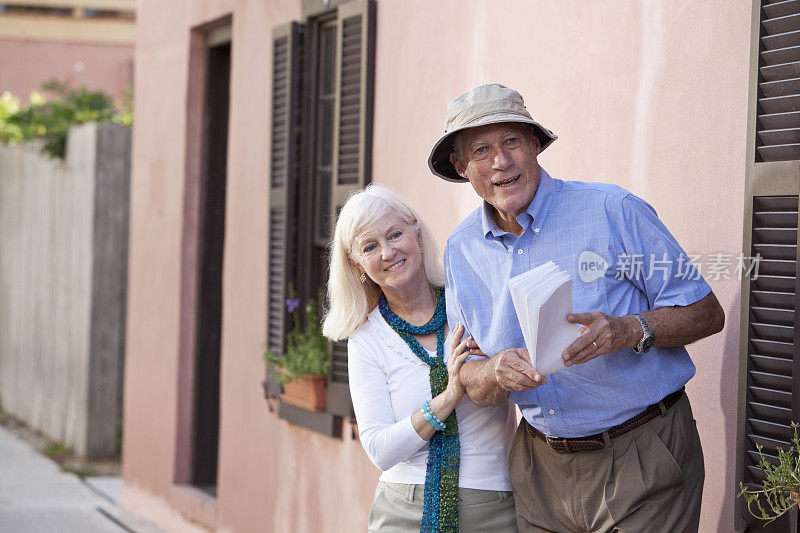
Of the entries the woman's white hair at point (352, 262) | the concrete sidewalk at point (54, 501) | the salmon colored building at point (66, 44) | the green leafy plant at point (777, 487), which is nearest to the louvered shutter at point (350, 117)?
the woman's white hair at point (352, 262)

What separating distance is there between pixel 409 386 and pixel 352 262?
408 millimetres

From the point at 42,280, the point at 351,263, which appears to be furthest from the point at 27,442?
the point at 351,263

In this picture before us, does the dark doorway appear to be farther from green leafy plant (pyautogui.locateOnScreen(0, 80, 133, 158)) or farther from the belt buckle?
the belt buckle

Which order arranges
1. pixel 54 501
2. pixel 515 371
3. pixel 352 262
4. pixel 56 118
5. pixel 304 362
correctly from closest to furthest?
pixel 515 371, pixel 352 262, pixel 304 362, pixel 54 501, pixel 56 118

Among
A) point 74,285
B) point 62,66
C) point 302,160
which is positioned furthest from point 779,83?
point 62,66

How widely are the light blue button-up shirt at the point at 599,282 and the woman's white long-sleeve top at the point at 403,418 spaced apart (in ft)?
0.83

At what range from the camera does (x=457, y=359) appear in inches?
116

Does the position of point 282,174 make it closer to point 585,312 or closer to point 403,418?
point 403,418

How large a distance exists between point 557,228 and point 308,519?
10.5ft

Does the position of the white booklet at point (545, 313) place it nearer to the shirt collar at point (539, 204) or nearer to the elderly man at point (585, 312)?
the elderly man at point (585, 312)

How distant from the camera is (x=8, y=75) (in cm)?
1709

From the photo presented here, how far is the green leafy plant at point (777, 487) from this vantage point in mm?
2516

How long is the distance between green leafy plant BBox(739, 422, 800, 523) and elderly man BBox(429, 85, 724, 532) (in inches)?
6.6

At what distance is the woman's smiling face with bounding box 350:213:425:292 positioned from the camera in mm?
3186
